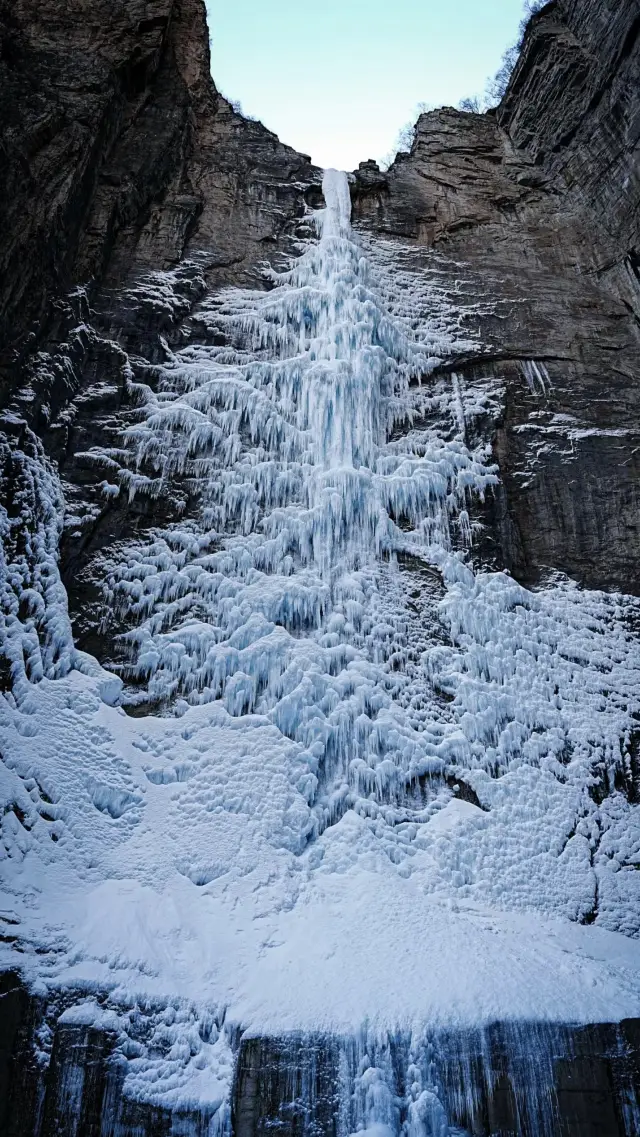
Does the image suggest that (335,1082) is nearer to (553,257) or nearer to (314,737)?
(314,737)

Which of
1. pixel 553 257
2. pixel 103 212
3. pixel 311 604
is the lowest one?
pixel 311 604

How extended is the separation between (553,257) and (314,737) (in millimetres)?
7683

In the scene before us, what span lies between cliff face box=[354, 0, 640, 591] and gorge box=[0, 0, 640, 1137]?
0.05 m

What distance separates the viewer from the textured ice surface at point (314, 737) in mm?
5812

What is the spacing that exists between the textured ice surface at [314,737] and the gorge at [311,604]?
3 cm

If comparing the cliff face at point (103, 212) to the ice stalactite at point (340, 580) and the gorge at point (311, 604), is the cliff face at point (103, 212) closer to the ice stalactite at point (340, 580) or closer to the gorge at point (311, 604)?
the gorge at point (311, 604)

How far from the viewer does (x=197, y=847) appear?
263 inches

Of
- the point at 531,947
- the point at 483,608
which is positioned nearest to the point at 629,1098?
the point at 531,947

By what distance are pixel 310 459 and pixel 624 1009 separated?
19.5 feet

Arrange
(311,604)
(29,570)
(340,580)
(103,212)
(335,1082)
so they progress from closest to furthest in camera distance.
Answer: (335,1082), (29,570), (311,604), (340,580), (103,212)

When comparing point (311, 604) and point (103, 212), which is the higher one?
point (103, 212)

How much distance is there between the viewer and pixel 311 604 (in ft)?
26.5

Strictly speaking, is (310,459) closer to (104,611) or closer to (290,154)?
(104,611)

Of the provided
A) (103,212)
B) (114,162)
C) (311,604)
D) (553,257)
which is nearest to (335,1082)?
(311,604)
